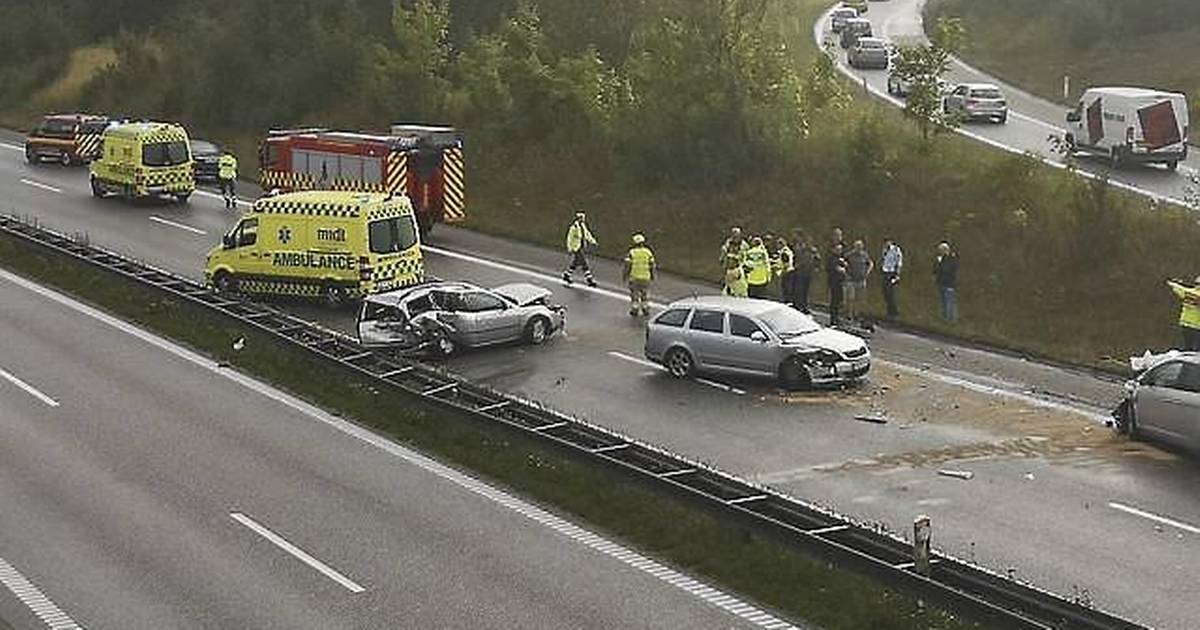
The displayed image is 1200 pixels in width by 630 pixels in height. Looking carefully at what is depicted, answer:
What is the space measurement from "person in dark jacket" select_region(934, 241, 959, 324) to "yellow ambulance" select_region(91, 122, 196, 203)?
2556 cm

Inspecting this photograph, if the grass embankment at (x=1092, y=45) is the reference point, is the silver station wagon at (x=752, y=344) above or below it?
below

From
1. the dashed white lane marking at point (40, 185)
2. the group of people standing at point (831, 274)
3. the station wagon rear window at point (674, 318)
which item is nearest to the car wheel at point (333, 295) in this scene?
the group of people standing at point (831, 274)

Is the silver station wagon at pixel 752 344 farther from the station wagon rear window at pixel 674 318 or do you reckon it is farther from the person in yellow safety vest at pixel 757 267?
the person in yellow safety vest at pixel 757 267

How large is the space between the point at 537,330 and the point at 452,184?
13.3 m

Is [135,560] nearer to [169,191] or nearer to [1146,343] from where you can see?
[1146,343]

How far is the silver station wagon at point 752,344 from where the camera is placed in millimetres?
25938

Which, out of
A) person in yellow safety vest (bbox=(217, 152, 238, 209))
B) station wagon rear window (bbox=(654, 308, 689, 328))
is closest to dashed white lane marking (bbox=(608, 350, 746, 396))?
station wagon rear window (bbox=(654, 308, 689, 328))

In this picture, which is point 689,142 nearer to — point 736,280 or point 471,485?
point 736,280

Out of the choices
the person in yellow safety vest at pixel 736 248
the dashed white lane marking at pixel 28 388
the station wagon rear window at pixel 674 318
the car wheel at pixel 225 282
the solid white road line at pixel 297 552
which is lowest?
the dashed white lane marking at pixel 28 388

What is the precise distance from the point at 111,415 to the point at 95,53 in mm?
59189

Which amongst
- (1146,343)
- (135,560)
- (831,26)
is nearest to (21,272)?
(135,560)

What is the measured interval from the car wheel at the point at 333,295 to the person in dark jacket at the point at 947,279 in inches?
479

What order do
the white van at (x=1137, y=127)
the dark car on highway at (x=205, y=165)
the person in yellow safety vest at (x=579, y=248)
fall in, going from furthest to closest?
the dark car on highway at (x=205, y=165) → the white van at (x=1137, y=127) → the person in yellow safety vest at (x=579, y=248)

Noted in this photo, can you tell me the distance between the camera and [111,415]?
24.8 meters
